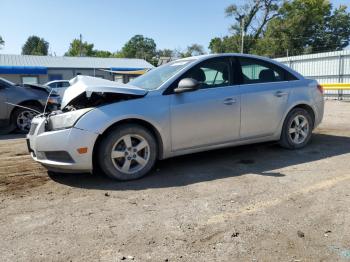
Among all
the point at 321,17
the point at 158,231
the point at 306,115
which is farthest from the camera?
the point at 321,17

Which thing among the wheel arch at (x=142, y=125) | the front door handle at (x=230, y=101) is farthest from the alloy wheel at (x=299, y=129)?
the wheel arch at (x=142, y=125)

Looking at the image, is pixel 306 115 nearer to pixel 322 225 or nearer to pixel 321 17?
pixel 322 225

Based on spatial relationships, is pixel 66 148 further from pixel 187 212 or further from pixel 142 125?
pixel 187 212

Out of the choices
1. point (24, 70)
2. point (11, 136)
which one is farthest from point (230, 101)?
point (24, 70)

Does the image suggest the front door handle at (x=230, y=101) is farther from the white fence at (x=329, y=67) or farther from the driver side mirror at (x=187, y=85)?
the white fence at (x=329, y=67)

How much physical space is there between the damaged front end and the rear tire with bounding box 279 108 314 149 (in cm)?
257

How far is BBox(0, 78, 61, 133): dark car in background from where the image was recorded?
8922 mm

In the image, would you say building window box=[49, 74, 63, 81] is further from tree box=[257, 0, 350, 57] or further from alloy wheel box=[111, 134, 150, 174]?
alloy wheel box=[111, 134, 150, 174]

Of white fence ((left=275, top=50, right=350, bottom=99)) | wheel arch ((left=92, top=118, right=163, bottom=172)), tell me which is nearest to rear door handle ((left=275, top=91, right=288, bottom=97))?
wheel arch ((left=92, top=118, right=163, bottom=172))

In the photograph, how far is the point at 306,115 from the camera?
6.11 meters

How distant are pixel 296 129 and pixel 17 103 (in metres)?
6.76

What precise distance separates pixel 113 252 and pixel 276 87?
12.9 ft

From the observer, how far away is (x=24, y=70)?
3494cm

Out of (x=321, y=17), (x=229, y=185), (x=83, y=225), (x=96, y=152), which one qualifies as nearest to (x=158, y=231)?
(x=83, y=225)
